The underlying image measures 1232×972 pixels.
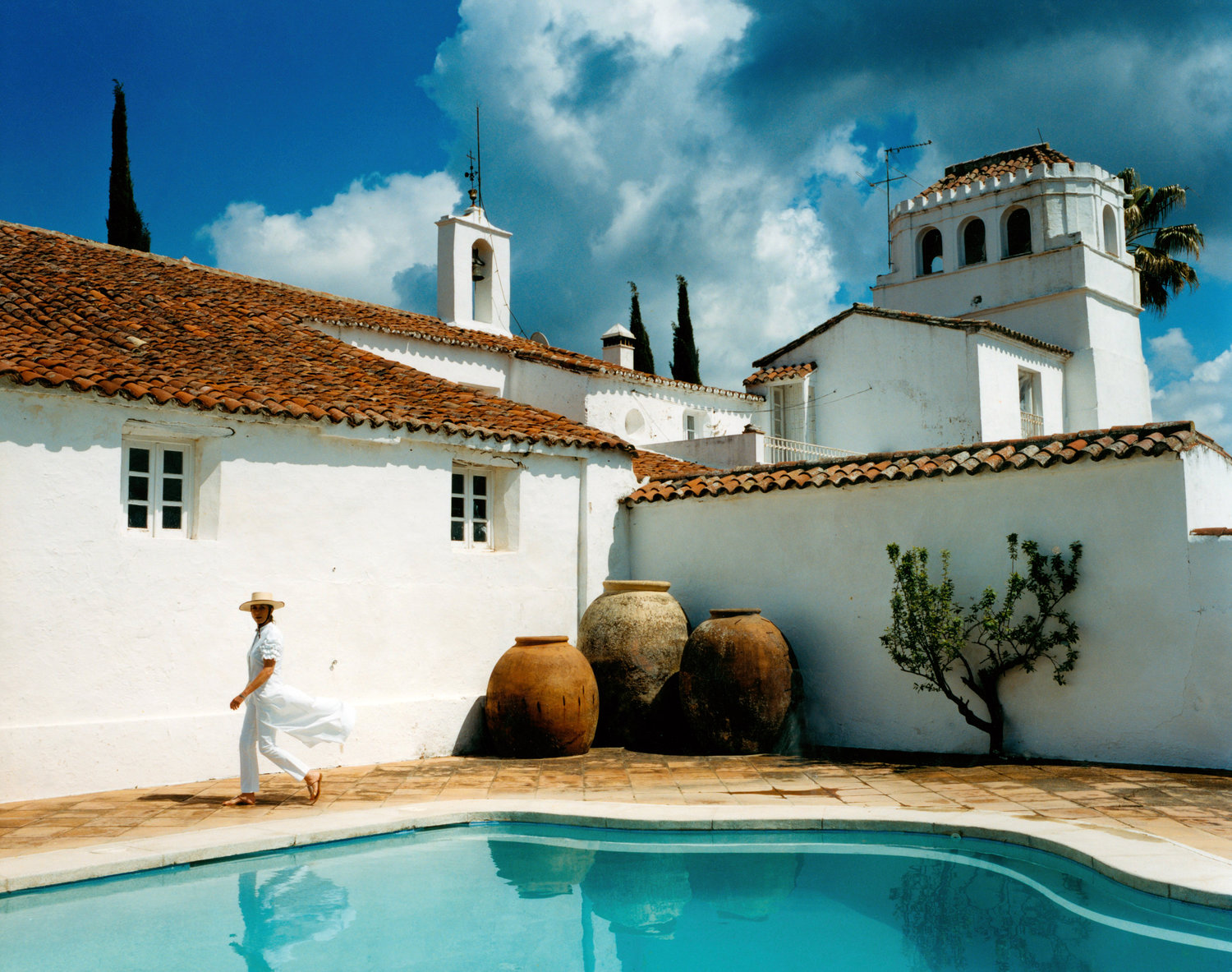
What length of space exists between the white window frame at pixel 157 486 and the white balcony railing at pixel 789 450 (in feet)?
40.1

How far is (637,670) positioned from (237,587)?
439 cm

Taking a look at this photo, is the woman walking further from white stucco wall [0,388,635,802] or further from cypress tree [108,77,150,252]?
cypress tree [108,77,150,252]

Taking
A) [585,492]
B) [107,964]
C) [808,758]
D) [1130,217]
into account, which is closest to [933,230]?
[1130,217]

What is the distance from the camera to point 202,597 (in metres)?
9.66

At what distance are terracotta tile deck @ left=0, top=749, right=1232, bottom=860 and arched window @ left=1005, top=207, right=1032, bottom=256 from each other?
2104cm

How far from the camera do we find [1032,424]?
2428 centimetres

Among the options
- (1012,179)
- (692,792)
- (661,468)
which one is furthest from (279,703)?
(1012,179)

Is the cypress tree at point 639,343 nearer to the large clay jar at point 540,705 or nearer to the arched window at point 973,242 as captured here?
the arched window at point 973,242

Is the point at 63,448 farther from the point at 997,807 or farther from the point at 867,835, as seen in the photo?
the point at 997,807

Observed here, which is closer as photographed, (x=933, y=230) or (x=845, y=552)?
(x=845, y=552)

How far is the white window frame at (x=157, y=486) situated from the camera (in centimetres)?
955

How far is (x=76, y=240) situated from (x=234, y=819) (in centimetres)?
1067

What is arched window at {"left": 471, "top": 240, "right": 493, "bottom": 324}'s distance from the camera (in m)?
20.6

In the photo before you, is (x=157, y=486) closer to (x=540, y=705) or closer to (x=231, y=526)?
(x=231, y=526)
